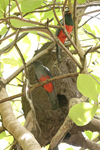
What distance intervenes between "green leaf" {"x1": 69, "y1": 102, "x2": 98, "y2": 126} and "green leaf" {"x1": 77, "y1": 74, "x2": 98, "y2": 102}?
0.12 ft

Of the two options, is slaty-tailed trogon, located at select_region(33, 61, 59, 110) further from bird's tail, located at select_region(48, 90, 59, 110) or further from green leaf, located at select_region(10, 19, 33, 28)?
green leaf, located at select_region(10, 19, 33, 28)

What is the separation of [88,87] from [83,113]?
102 millimetres

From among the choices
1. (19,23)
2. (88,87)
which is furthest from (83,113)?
(19,23)

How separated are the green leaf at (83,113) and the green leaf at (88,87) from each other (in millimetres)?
35

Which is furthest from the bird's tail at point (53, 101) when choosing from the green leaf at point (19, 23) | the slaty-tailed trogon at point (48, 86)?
the green leaf at point (19, 23)

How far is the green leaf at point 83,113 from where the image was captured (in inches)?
26.6

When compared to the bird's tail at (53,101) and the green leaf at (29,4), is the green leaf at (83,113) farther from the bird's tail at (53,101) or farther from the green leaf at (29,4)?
the bird's tail at (53,101)

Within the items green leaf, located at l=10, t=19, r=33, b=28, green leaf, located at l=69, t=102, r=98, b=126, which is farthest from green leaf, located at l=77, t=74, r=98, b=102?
green leaf, located at l=10, t=19, r=33, b=28

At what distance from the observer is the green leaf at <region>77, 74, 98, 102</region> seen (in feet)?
2.26

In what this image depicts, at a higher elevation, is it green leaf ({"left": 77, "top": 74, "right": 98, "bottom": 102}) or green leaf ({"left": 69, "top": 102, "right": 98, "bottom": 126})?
green leaf ({"left": 77, "top": 74, "right": 98, "bottom": 102})

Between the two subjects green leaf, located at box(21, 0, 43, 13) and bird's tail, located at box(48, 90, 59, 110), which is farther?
bird's tail, located at box(48, 90, 59, 110)

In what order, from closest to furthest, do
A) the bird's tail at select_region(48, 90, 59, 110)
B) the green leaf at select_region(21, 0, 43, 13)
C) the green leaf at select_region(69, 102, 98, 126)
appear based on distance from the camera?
the green leaf at select_region(69, 102, 98, 126), the green leaf at select_region(21, 0, 43, 13), the bird's tail at select_region(48, 90, 59, 110)

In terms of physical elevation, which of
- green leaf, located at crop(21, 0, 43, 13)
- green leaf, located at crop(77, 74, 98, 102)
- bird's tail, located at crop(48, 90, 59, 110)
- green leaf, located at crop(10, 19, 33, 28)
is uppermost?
green leaf, located at crop(21, 0, 43, 13)

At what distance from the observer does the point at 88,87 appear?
2.33 feet
